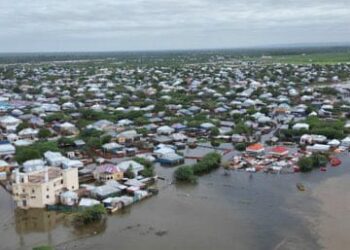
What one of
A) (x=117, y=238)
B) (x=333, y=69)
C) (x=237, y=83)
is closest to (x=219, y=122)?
(x=117, y=238)

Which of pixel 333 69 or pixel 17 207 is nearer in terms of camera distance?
pixel 17 207

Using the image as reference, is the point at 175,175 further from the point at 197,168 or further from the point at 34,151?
the point at 34,151

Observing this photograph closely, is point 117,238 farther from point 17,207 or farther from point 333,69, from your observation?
point 333,69

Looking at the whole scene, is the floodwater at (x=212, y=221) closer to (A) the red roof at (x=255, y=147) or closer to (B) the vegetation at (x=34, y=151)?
(B) the vegetation at (x=34, y=151)

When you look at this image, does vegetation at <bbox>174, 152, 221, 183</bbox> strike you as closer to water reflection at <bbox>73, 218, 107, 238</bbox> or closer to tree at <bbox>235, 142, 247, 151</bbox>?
tree at <bbox>235, 142, 247, 151</bbox>

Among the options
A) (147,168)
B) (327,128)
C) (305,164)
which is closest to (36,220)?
(147,168)

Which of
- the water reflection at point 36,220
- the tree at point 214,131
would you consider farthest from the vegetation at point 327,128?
the water reflection at point 36,220
